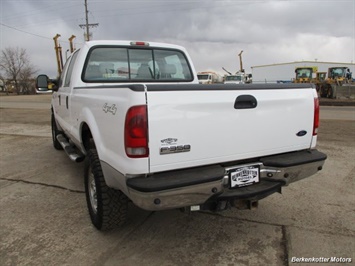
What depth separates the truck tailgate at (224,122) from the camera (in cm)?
238

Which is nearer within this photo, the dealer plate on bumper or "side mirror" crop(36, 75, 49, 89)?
the dealer plate on bumper

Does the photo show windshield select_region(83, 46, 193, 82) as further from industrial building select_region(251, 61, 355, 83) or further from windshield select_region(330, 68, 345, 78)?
industrial building select_region(251, 61, 355, 83)

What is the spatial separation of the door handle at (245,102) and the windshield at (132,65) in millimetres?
2133

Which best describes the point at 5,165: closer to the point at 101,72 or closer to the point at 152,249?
the point at 101,72

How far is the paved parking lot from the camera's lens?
110 inches

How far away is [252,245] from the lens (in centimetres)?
297

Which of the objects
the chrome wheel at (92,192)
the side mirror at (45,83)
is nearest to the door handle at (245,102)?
the chrome wheel at (92,192)

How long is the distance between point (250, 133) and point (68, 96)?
9.18 feet

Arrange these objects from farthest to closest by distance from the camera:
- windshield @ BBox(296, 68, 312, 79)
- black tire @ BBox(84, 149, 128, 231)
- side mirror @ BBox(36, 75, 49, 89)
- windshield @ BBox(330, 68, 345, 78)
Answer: windshield @ BBox(296, 68, 312, 79), windshield @ BBox(330, 68, 345, 78), side mirror @ BBox(36, 75, 49, 89), black tire @ BBox(84, 149, 128, 231)

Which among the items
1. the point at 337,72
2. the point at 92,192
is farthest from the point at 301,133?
the point at 337,72

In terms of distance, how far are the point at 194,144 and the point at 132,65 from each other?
2.38 m

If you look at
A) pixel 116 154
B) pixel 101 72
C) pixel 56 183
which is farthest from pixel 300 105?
pixel 56 183

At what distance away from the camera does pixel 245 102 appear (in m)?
2.72

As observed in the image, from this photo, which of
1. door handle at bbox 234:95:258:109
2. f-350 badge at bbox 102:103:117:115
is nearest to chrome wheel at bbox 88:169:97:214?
f-350 badge at bbox 102:103:117:115
